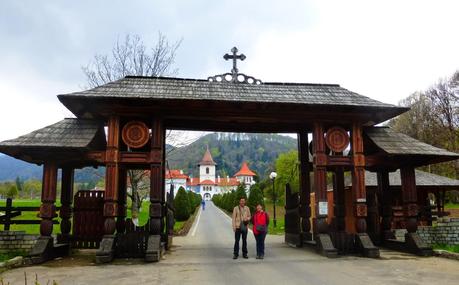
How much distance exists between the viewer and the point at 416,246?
11.8 m

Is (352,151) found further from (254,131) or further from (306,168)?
(254,131)

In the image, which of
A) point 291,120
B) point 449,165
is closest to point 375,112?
point 291,120

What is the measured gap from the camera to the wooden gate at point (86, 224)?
12580 mm

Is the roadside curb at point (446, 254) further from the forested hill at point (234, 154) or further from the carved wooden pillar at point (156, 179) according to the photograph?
the forested hill at point (234, 154)

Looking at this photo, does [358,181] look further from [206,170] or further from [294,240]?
[206,170]

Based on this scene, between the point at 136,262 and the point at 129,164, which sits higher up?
the point at 129,164

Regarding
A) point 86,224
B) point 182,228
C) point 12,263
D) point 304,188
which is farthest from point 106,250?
point 182,228

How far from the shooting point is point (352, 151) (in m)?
12.5

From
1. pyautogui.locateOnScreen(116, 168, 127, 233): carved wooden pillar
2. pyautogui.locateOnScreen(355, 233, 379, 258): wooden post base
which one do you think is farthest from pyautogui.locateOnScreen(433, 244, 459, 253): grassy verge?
pyautogui.locateOnScreen(116, 168, 127, 233): carved wooden pillar

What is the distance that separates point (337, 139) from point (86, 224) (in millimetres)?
8296

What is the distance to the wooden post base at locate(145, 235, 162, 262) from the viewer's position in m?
10.5

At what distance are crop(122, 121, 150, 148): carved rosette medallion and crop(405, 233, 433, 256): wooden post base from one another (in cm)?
840

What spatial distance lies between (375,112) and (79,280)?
9.36m

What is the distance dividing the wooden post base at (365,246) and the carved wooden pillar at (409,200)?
5.57ft
